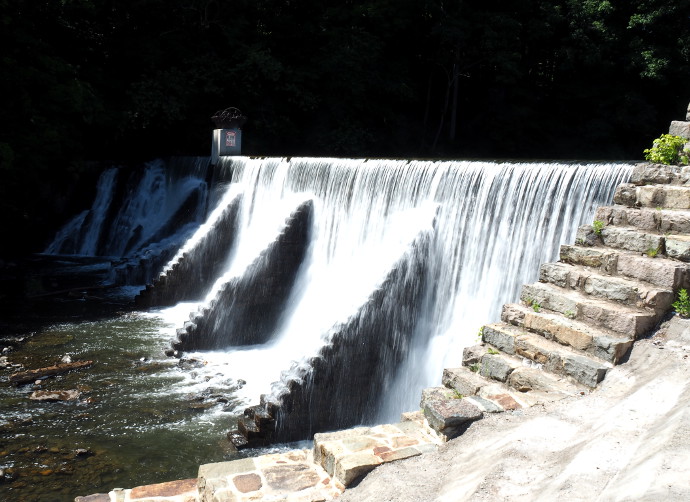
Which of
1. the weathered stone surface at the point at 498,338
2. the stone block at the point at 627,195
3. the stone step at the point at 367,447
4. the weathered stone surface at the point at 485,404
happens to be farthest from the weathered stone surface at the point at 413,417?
the stone block at the point at 627,195

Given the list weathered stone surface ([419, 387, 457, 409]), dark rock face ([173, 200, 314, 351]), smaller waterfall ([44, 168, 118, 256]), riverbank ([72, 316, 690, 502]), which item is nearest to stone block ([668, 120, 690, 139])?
riverbank ([72, 316, 690, 502])

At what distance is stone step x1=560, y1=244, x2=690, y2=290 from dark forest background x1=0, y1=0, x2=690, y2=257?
1655cm

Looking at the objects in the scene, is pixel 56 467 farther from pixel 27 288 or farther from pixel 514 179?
pixel 27 288

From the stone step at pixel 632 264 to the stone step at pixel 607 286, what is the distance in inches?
2.4

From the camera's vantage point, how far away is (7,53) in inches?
670

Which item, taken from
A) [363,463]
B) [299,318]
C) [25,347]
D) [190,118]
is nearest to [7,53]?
[190,118]

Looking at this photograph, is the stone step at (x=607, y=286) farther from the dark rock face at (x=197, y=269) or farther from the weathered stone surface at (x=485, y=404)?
the dark rock face at (x=197, y=269)

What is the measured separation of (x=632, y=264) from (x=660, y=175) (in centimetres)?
138

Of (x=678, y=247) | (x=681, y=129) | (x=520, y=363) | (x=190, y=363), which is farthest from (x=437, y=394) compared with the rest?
(x=190, y=363)

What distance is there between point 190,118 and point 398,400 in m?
17.9

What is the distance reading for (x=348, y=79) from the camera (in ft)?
81.2

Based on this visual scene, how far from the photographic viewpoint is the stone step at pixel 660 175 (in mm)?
6078

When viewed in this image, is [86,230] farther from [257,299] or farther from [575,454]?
[575,454]

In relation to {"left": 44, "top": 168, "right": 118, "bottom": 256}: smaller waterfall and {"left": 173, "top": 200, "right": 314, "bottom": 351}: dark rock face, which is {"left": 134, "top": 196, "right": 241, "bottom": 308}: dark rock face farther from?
{"left": 44, "top": 168, "right": 118, "bottom": 256}: smaller waterfall
